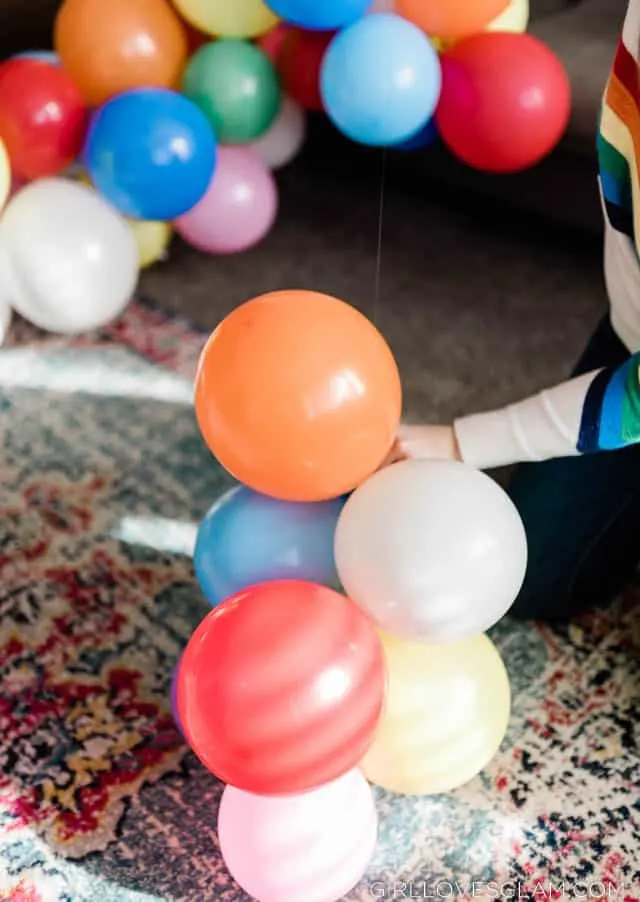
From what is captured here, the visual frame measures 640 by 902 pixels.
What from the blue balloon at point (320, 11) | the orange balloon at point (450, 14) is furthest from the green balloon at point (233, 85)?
the orange balloon at point (450, 14)

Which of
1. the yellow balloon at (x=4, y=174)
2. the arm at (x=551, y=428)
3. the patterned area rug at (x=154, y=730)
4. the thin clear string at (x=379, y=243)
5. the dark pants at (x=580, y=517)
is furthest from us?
the thin clear string at (x=379, y=243)

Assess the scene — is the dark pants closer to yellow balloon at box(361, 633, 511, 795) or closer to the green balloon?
yellow balloon at box(361, 633, 511, 795)

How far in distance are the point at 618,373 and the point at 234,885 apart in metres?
0.62

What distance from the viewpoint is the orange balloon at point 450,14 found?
139 centimetres

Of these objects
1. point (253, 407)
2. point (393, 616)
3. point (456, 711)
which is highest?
point (253, 407)

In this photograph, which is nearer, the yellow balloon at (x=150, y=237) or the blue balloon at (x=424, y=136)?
the blue balloon at (x=424, y=136)

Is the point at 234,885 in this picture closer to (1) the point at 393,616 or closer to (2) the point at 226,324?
(1) the point at 393,616

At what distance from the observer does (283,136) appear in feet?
5.68

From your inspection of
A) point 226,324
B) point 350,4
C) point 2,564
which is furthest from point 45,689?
point 350,4

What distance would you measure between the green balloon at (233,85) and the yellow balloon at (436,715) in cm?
95

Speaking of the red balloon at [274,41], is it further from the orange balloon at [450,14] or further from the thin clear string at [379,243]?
the thin clear string at [379,243]

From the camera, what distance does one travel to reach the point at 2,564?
4.32ft

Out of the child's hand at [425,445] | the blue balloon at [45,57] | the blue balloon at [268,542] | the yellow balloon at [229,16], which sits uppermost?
the yellow balloon at [229,16]

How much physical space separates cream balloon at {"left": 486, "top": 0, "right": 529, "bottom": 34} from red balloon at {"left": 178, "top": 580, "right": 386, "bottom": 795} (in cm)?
105
